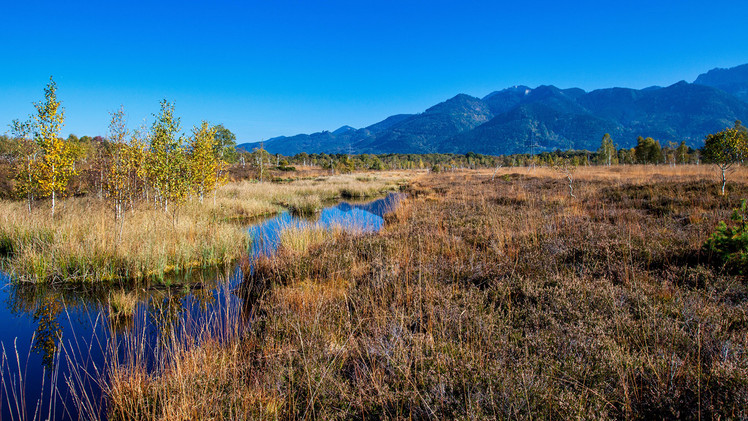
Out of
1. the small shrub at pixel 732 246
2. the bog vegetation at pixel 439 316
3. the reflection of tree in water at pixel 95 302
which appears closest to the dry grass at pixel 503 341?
the bog vegetation at pixel 439 316

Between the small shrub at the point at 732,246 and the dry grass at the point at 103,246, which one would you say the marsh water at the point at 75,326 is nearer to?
the dry grass at the point at 103,246

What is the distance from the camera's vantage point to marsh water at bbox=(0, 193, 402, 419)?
3.72m

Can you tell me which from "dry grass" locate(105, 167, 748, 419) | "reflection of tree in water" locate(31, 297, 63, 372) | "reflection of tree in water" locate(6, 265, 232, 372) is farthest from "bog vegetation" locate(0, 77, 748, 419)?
"reflection of tree in water" locate(31, 297, 63, 372)

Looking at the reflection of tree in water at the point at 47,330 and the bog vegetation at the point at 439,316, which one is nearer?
the bog vegetation at the point at 439,316

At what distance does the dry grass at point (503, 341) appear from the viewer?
7.73ft

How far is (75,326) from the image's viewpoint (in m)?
5.41

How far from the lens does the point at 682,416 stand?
7.11 feet

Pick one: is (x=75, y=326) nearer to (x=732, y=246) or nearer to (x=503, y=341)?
(x=503, y=341)

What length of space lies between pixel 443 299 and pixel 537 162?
7637 centimetres

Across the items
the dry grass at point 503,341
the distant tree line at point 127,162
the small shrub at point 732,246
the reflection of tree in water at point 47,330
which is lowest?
the reflection of tree in water at point 47,330

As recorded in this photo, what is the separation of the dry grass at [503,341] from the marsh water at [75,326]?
1031 millimetres

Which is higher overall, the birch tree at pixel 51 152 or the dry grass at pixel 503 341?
the birch tree at pixel 51 152

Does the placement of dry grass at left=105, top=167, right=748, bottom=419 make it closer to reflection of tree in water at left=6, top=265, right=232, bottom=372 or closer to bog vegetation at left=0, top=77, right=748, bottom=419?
bog vegetation at left=0, top=77, right=748, bottom=419

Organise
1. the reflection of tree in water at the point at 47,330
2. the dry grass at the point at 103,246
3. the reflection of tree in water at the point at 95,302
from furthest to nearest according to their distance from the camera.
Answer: the dry grass at the point at 103,246
the reflection of tree in water at the point at 95,302
the reflection of tree in water at the point at 47,330
